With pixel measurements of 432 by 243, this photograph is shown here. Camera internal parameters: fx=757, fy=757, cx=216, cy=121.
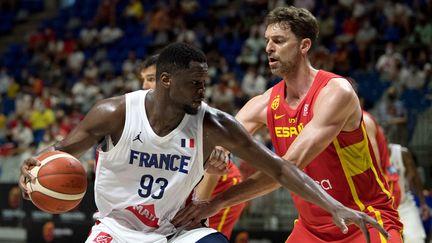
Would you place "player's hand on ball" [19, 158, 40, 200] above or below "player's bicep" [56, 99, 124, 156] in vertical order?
below

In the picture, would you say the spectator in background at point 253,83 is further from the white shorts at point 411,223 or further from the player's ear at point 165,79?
the player's ear at point 165,79

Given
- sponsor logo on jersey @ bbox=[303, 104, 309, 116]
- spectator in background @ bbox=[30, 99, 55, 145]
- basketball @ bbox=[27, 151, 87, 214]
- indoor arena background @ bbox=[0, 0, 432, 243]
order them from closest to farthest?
basketball @ bbox=[27, 151, 87, 214] → sponsor logo on jersey @ bbox=[303, 104, 309, 116] → indoor arena background @ bbox=[0, 0, 432, 243] → spectator in background @ bbox=[30, 99, 55, 145]

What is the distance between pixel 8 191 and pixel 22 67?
28.6ft

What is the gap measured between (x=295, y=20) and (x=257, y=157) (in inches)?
44.2

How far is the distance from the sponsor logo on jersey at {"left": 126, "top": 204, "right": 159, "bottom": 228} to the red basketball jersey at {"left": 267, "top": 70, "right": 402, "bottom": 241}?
1.04 meters

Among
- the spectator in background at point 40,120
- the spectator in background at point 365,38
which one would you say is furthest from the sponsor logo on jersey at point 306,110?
the spectator in background at point 40,120

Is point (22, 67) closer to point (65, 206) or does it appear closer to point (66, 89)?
point (66, 89)

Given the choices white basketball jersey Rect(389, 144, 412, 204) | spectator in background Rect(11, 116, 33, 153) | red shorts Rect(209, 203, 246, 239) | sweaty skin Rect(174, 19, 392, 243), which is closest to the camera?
sweaty skin Rect(174, 19, 392, 243)

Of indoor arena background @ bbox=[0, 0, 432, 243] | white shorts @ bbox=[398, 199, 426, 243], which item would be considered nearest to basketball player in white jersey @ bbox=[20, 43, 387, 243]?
white shorts @ bbox=[398, 199, 426, 243]

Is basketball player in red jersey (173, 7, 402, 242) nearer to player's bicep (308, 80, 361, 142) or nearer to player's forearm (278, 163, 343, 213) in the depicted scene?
player's bicep (308, 80, 361, 142)

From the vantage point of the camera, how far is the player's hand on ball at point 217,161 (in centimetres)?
446

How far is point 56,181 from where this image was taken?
4.04m

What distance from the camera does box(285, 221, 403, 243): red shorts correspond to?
4.43 meters

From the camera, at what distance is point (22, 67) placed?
21078mm
